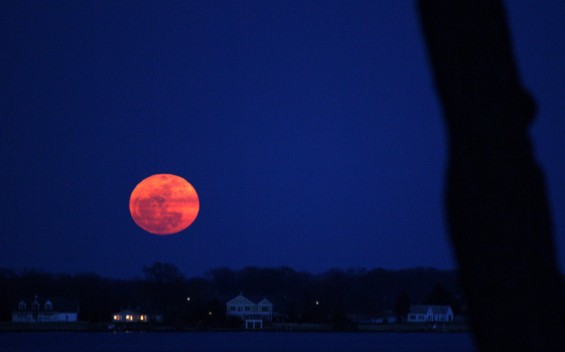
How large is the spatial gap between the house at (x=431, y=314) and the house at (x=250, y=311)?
19348 millimetres

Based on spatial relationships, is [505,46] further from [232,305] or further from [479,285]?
[232,305]

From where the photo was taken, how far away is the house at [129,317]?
110562 millimetres

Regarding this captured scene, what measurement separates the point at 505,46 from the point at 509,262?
0.76 meters

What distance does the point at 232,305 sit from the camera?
10844 cm

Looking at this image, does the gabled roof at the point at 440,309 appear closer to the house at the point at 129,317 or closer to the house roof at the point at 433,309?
the house roof at the point at 433,309

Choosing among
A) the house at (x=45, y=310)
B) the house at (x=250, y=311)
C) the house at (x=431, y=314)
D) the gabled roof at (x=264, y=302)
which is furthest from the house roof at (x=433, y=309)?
the house at (x=45, y=310)

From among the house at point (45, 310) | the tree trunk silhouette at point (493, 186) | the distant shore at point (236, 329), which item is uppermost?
the house at point (45, 310)

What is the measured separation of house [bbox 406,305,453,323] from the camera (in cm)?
10888

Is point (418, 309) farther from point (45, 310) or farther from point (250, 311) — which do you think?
point (45, 310)

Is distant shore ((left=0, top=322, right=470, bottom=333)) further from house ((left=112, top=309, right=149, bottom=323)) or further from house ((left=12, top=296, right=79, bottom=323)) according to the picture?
house ((left=112, top=309, right=149, bottom=323))

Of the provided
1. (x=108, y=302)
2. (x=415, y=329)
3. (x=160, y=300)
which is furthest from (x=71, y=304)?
(x=415, y=329)

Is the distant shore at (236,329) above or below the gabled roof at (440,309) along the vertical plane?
below

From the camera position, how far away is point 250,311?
109312 mm

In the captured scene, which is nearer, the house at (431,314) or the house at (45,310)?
the house at (431,314)
